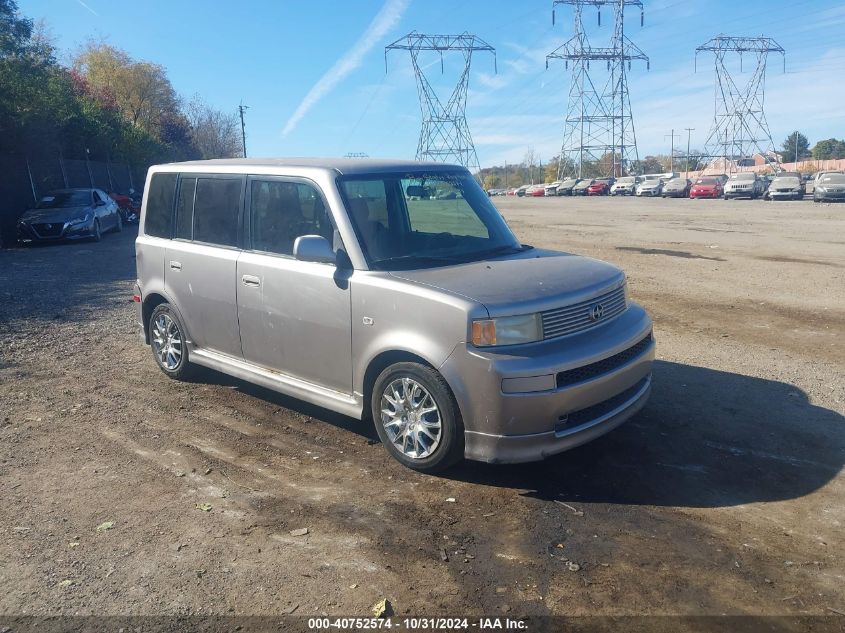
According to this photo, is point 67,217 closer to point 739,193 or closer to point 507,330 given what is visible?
point 507,330

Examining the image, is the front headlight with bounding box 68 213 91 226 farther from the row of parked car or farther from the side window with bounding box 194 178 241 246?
the row of parked car

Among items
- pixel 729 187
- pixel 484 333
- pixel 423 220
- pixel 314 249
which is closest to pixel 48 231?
pixel 423 220

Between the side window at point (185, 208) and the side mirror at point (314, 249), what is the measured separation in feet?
5.92

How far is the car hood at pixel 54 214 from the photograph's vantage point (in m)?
20.2

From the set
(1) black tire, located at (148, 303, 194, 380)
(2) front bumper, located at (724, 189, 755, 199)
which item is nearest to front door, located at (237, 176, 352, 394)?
(1) black tire, located at (148, 303, 194, 380)

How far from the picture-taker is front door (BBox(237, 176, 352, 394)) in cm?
516

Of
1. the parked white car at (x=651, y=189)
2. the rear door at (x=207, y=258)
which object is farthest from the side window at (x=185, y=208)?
the parked white car at (x=651, y=189)

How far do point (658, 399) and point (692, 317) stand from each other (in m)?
3.57

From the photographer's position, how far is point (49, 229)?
20.2 m

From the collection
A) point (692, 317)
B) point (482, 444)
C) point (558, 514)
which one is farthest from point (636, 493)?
point (692, 317)

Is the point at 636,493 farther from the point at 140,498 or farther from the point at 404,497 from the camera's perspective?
the point at 140,498

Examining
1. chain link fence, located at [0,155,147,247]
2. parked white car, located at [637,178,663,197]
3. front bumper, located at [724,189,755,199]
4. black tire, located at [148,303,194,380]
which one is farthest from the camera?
parked white car, located at [637,178,663,197]

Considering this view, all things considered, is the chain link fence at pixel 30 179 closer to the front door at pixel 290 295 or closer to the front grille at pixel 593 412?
the front door at pixel 290 295

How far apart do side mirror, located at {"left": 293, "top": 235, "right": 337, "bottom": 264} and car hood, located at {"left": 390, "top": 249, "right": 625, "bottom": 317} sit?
19.2 inches
